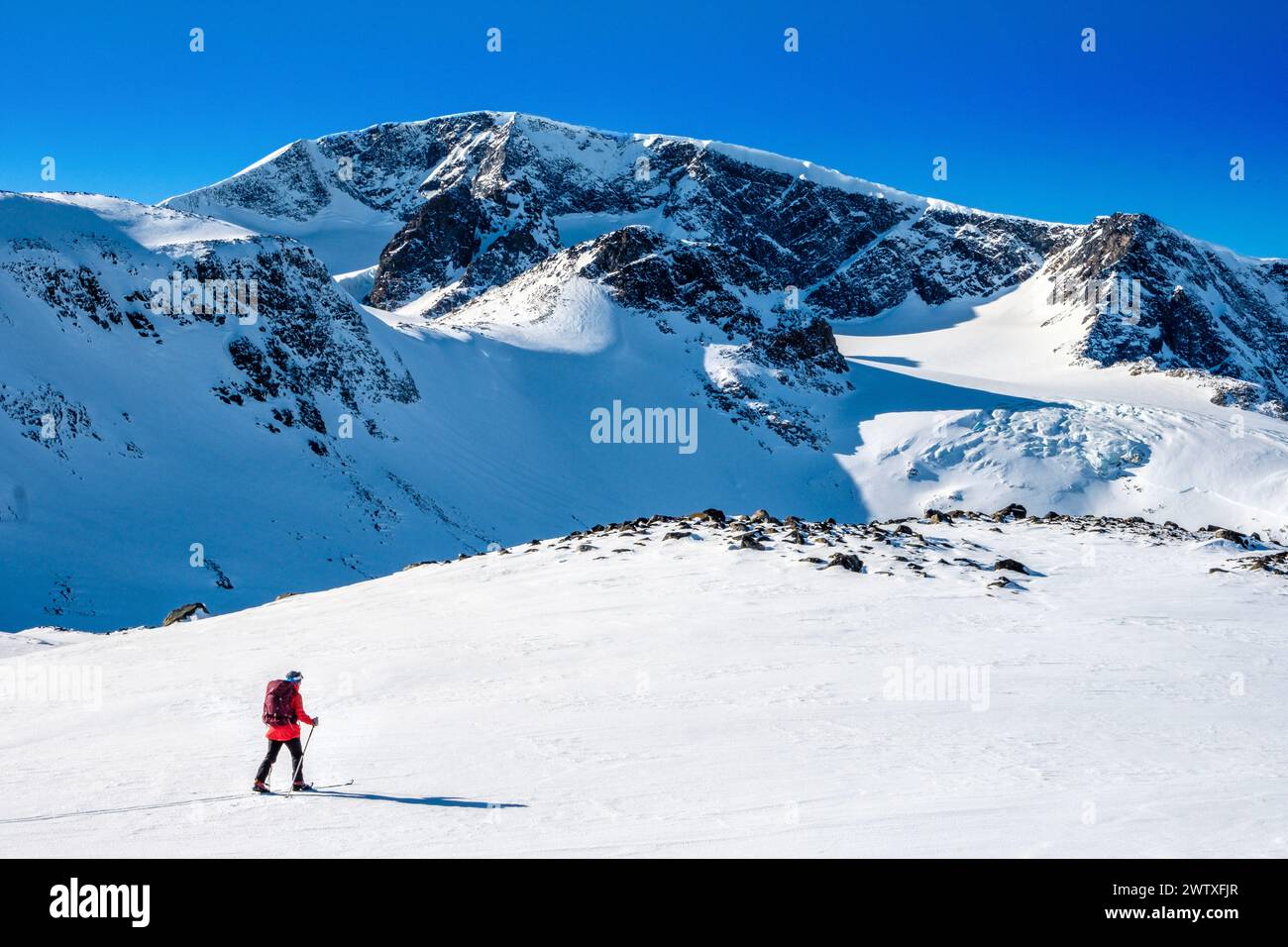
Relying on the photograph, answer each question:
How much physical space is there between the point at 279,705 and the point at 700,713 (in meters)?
5.00

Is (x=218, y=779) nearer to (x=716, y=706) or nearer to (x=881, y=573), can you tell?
(x=716, y=706)

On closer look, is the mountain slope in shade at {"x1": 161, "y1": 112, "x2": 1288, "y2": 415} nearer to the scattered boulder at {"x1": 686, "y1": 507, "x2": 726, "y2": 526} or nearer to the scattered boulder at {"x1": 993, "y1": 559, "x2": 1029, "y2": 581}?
the scattered boulder at {"x1": 686, "y1": 507, "x2": 726, "y2": 526}

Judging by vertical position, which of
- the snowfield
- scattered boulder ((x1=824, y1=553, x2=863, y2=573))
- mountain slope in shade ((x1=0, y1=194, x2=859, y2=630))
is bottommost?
the snowfield

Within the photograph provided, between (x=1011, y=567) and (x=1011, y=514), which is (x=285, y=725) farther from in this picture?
(x=1011, y=514)

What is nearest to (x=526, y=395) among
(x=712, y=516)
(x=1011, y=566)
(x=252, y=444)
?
(x=252, y=444)

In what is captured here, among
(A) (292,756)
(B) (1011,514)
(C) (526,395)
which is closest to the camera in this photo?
(A) (292,756)

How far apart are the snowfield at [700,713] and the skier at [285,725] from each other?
0.35 m

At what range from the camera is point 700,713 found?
1095cm

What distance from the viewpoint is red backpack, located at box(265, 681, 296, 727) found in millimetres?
8883

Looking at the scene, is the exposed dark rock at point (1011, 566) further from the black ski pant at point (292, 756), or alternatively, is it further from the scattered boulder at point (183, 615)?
the scattered boulder at point (183, 615)

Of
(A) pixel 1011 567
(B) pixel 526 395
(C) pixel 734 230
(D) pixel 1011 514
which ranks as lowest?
(A) pixel 1011 567

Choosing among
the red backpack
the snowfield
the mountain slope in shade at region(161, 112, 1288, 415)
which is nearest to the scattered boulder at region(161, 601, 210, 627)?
the snowfield
